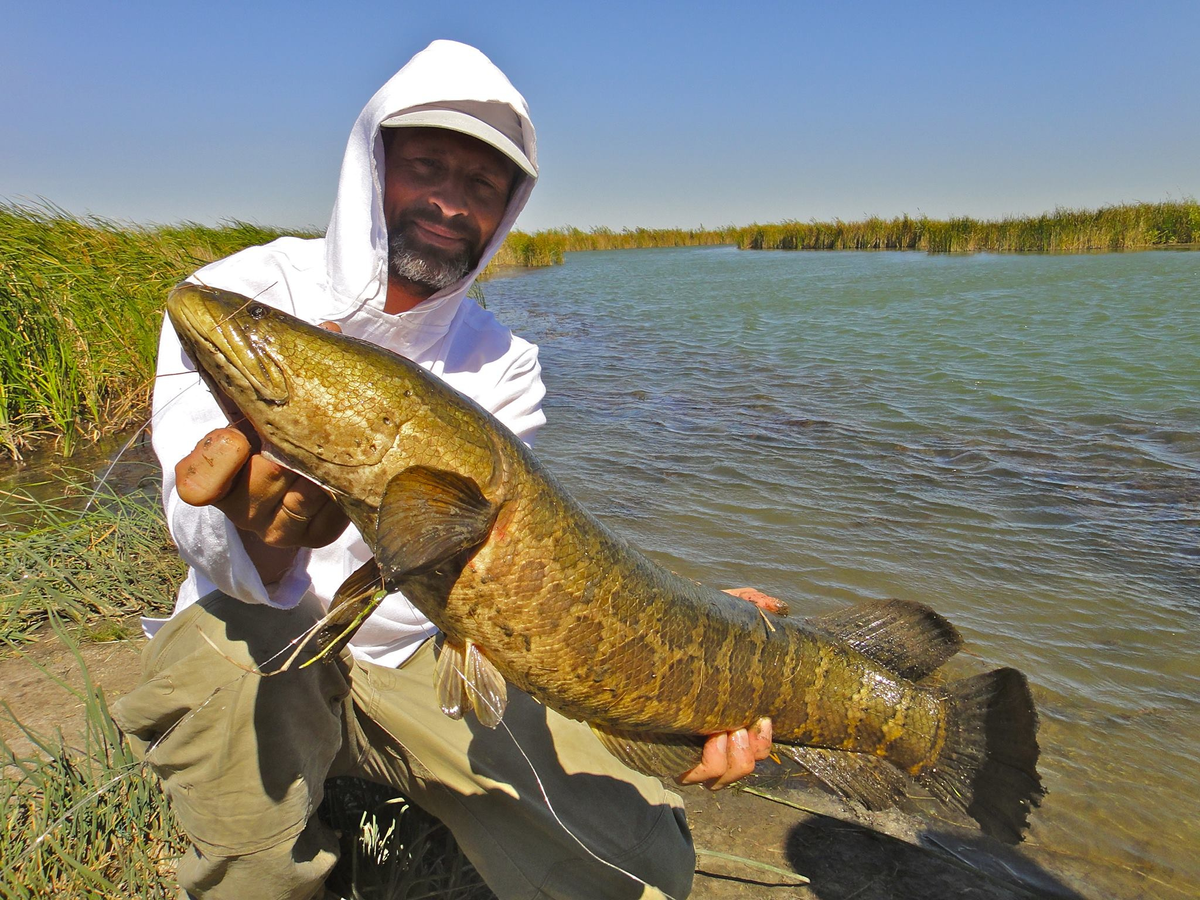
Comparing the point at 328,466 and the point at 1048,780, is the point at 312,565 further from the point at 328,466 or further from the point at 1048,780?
the point at 1048,780

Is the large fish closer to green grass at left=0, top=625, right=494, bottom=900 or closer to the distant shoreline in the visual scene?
green grass at left=0, top=625, right=494, bottom=900

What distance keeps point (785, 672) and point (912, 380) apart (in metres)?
10.4

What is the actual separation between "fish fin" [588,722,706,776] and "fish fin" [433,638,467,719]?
1.58 ft

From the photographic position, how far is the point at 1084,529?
6312 mm

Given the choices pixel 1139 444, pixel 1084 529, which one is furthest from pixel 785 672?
pixel 1139 444

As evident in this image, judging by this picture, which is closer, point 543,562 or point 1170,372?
point 543,562

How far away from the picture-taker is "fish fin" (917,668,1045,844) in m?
2.68

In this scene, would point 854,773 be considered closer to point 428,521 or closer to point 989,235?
point 428,521

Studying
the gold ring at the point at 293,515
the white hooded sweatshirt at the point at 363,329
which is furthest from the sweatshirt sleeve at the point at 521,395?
the gold ring at the point at 293,515

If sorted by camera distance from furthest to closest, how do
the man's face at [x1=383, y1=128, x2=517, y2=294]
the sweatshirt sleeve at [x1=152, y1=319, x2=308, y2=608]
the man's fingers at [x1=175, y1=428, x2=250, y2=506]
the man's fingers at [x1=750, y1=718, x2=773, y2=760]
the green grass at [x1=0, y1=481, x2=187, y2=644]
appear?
1. the green grass at [x1=0, y1=481, x2=187, y2=644]
2. the man's face at [x1=383, y1=128, x2=517, y2=294]
3. the man's fingers at [x1=750, y1=718, x2=773, y2=760]
4. the sweatshirt sleeve at [x1=152, y1=319, x2=308, y2=608]
5. the man's fingers at [x1=175, y1=428, x2=250, y2=506]

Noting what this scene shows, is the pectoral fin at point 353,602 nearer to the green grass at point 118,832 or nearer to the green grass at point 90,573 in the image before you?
the green grass at point 118,832

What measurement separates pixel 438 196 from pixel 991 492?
6003 mm

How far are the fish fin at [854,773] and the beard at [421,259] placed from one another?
215cm

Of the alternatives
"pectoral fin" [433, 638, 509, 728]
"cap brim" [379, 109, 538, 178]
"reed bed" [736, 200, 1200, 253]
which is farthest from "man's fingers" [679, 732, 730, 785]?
"reed bed" [736, 200, 1200, 253]
